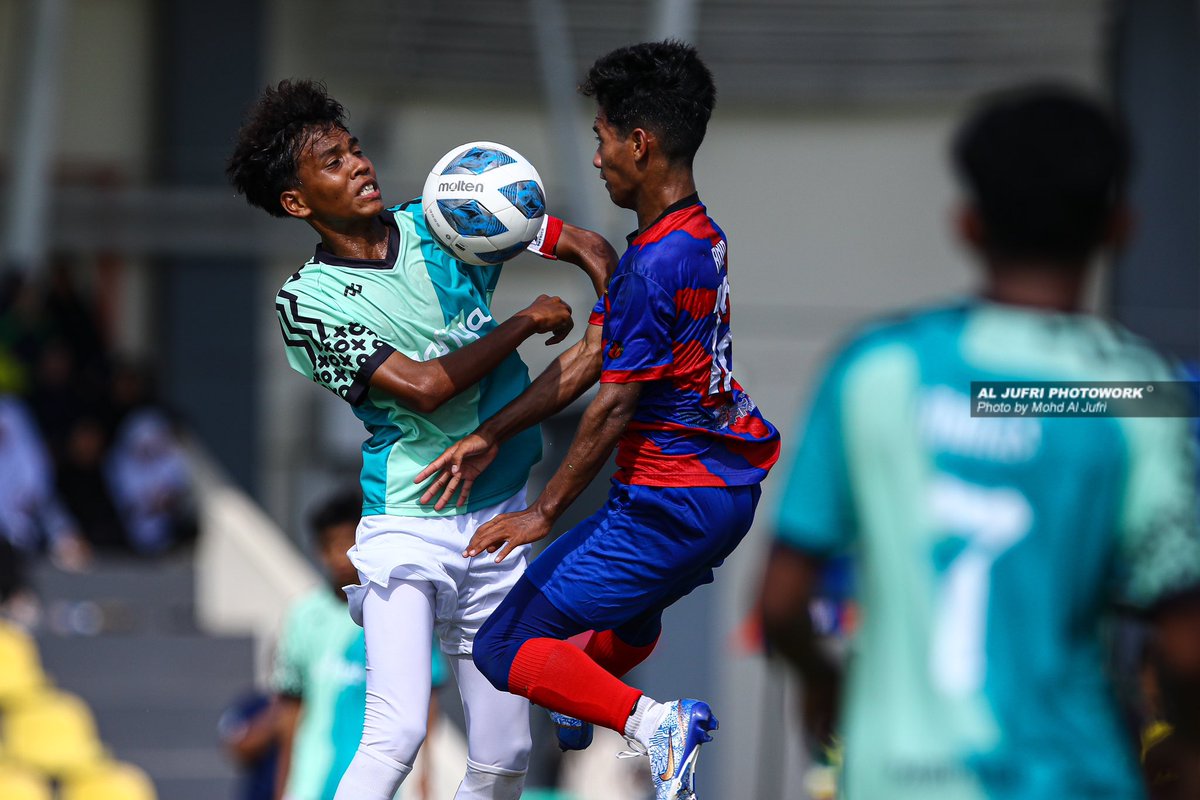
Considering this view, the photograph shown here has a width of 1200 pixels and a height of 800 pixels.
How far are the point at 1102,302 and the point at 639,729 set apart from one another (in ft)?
48.2

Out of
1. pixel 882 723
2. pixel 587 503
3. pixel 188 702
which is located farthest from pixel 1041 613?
pixel 188 702

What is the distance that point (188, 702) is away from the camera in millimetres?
11367

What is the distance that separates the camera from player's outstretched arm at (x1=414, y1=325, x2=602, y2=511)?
13.6 ft

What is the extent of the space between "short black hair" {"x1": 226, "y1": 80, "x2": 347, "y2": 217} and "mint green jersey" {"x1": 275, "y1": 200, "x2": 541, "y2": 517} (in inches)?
8.5

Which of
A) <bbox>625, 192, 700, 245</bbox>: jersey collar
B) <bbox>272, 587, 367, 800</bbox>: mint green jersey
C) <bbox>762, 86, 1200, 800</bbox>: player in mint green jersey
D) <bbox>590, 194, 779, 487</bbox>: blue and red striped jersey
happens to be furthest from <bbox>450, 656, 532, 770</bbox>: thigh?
<bbox>762, 86, 1200, 800</bbox>: player in mint green jersey

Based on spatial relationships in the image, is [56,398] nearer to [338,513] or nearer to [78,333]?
[78,333]

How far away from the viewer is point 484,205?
13.6 ft

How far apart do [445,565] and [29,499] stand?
26.0 ft

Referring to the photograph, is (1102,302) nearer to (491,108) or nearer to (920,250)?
(920,250)

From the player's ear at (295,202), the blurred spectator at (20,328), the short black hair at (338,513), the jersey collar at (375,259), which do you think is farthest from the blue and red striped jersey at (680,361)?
the blurred spectator at (20,328)

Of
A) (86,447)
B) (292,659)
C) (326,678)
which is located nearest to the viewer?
(326,678)

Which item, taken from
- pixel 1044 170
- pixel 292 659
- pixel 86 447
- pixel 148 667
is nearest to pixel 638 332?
pixel 1044 170

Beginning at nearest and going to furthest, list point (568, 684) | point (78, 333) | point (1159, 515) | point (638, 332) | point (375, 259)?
1. point (1159, 515)
2. point (638, 332)
3. point (568, 684)
4. point (375, 259)
5. point (78, 333)

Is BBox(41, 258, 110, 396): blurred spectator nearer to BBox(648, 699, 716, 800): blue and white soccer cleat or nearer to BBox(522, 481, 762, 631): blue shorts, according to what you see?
BBox(522, 481, 762, 631): blue shorts
